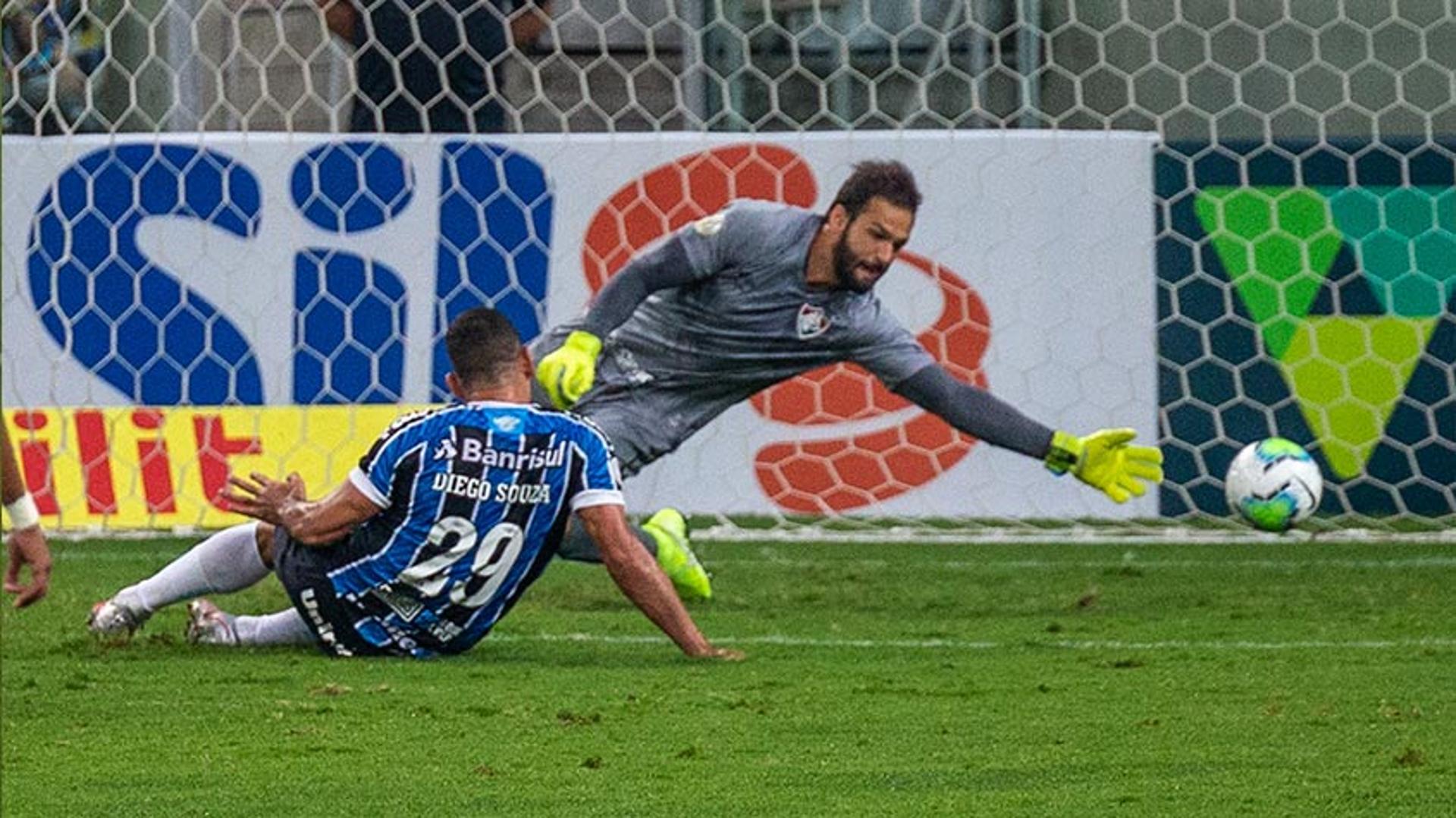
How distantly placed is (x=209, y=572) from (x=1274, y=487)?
3.42 m

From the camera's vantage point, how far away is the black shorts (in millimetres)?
6336

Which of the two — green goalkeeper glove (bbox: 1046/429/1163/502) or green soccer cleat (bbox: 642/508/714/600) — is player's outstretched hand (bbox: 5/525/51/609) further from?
green goalkeeper glove (bbox: 1046/429/1163/502)

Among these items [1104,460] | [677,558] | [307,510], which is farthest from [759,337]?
[307,510]

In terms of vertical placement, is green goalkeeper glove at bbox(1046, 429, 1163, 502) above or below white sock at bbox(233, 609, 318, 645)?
above

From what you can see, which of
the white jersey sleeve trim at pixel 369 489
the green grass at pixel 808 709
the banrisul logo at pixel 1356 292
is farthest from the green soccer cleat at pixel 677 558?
the banrisul logo at pixel 1356 292

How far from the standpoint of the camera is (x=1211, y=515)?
9.87 m

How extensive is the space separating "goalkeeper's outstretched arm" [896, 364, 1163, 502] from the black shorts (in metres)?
2.12

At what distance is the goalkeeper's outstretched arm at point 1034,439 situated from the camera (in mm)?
7969

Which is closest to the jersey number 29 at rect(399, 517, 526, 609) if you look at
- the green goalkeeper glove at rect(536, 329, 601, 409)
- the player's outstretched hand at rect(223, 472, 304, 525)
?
the player's outstretched hand at rect(223, 472, 304, 525)

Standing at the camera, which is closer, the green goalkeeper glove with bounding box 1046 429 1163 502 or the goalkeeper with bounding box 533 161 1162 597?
the goalkeeper with bounding box 533 161 1162 597

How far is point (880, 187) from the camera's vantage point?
7.65m

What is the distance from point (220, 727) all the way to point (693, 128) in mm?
5047

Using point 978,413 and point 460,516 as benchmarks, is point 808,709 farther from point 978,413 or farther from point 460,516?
point 978,413

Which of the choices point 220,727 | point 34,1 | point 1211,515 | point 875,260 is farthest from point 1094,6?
point 220,727
